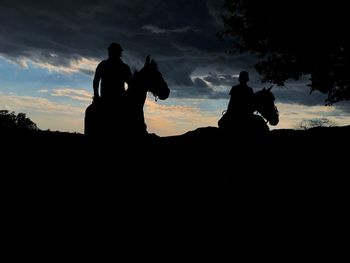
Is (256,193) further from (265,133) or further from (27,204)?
(27,204)

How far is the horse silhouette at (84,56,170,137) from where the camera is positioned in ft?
34.7

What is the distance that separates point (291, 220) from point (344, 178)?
403 cm

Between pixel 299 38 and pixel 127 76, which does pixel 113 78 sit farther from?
pixel 299 38

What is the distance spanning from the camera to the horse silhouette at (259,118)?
455 inches

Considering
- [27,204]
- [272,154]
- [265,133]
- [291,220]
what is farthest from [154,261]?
[272,154]

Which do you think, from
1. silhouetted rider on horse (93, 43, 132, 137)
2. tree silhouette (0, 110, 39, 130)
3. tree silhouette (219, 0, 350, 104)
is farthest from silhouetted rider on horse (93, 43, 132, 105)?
tree silhouette (0, 110, 39, 130)

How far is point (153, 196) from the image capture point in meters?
10.6

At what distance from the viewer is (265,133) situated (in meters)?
11.9

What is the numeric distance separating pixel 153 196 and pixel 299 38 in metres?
11.6

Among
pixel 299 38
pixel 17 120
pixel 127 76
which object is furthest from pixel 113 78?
pixel 17 120

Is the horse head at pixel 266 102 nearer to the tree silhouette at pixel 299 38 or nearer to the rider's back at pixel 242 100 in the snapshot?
the rider's back at pixel 242 100

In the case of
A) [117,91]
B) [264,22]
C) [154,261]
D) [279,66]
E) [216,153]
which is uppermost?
[264,22]

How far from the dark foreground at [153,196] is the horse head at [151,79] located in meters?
1.37

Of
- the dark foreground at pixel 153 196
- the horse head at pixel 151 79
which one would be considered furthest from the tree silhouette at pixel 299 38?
the horse head at pixel 151 79
